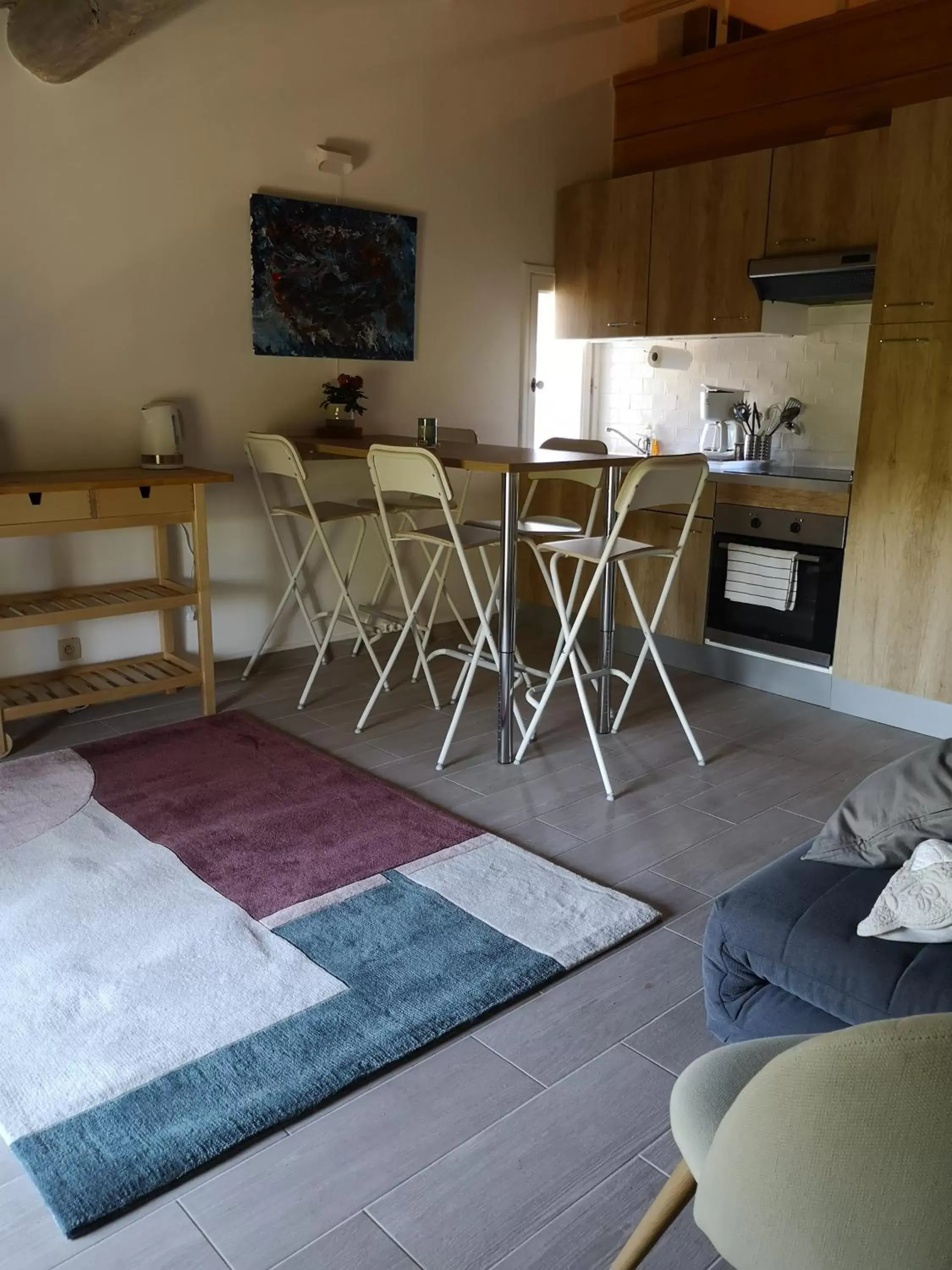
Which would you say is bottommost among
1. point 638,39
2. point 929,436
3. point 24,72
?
point 929,436

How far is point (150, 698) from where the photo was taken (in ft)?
13.5

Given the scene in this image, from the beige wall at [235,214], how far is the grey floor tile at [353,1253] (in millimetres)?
2886

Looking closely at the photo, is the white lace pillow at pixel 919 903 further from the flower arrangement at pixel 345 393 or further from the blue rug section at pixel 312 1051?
the flower arrangement at pixel 345 393

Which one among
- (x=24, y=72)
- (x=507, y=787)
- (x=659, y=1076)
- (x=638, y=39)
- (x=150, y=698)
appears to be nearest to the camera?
(x=659, y=1076)

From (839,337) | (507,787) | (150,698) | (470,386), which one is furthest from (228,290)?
(839,337)

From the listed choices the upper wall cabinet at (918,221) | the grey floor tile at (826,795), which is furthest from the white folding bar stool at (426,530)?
the upper wall cabinet at (918,221)

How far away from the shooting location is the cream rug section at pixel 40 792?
114 inches

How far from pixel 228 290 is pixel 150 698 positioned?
5.48ft

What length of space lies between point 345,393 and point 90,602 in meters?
1.40

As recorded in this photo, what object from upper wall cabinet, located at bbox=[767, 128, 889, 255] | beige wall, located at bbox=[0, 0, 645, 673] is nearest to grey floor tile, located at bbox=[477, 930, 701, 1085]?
beige wall, located at bbox=[0, 0, 645, 673]

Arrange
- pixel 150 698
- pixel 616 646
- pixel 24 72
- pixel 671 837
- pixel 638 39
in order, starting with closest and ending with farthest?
pixel 671 837 → pixel 24 72 → pixel 150 698 → pixel 616 646 → pixel 638 39

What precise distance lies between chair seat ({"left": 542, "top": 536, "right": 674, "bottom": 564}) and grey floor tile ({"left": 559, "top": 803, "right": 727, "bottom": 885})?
812 millimetres

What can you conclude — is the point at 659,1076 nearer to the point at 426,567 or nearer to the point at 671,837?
the point at 671,837

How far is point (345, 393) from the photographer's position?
14.3 ft
